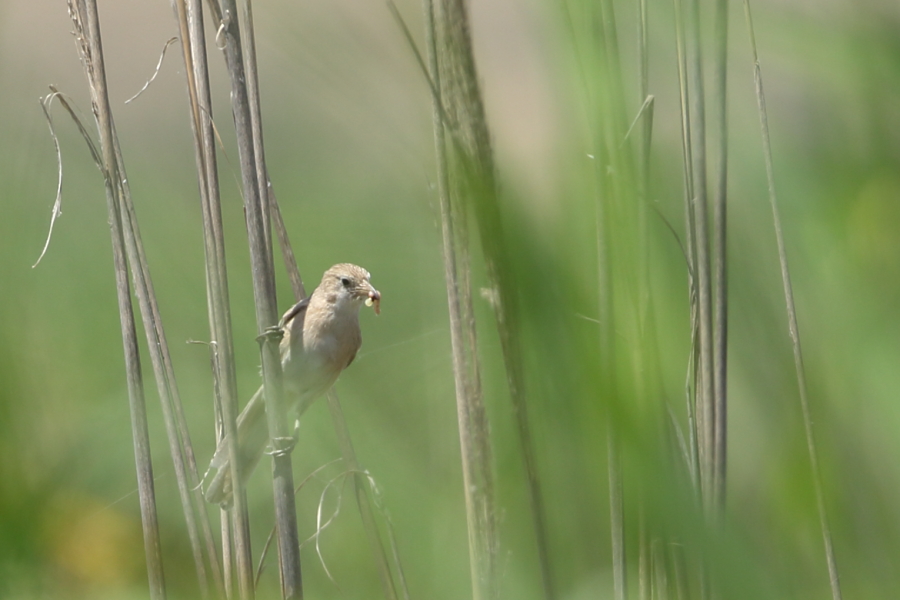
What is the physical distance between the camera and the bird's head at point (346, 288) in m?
2.73

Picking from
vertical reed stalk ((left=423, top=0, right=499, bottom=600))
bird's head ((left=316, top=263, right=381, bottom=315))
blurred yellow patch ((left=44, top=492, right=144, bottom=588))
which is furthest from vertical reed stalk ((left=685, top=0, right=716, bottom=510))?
bird's head ((left=316, top=263, right=381, bottom=315))

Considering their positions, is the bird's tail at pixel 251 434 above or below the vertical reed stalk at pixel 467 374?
below

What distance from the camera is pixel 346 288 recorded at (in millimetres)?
2783

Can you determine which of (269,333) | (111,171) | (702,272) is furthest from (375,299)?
(702,272)

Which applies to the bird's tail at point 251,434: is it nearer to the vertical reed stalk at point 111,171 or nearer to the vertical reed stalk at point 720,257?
the vertical reed stalk at point 111,171

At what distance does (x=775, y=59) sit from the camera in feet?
1.47

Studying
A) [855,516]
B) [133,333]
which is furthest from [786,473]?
[133,333]

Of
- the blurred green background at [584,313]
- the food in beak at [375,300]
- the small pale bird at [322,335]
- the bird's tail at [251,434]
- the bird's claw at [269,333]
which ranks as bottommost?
the bird's tail at [251,434]

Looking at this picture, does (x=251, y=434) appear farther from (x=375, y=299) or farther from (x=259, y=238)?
(x=259, y=238)

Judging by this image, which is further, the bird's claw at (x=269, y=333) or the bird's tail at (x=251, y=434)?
the bird's tail at (x=251, y=434)

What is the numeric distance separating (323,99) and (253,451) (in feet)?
7.32

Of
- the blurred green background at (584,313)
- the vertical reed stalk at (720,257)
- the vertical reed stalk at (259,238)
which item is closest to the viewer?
the blurred green background at (584,313)

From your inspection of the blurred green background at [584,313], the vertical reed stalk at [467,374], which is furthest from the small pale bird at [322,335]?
the blurred green background at [584,313]

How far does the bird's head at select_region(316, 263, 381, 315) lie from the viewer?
108 inches
